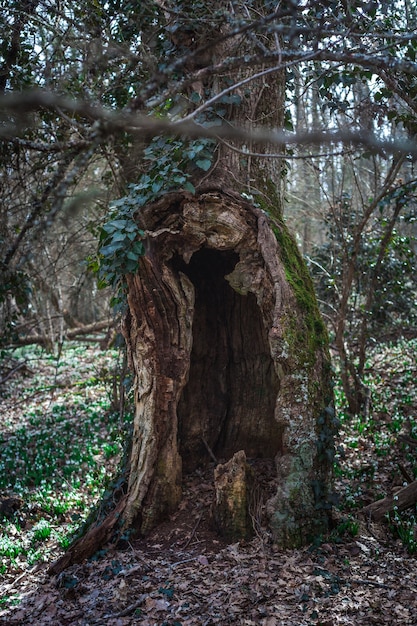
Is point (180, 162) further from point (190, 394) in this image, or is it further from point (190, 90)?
point (190, 394)

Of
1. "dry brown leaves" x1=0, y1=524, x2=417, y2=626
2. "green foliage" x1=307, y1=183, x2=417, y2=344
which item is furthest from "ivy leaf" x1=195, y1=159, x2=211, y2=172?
"green foliage" x1=307, y1=183, x2=417, y2=344

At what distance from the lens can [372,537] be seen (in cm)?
508

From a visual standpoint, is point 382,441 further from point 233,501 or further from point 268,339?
point 233,501

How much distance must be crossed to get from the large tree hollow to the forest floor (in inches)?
19.8

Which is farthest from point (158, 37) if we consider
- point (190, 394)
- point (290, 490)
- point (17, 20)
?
point (290, 490)

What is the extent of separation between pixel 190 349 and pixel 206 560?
1.94m

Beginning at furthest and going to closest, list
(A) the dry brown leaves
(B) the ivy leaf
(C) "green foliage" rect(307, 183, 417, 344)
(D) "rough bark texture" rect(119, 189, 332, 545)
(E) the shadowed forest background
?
A: (C) "green foliage" rect(307, 183, 417, 344)
(B) the ivy leaf
(D) "rough bark texture" rect(119, 189, 332, 545)
(A) the dry brown leaves
(E) the shadowed forest background

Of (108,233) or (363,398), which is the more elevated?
(108,233)

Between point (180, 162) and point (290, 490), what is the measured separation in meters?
3.17

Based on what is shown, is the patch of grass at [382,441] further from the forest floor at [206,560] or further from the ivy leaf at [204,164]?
the ivy leaf at [204,164]

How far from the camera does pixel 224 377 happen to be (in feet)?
21.1

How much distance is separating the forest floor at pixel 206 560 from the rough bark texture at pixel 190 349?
309 millimetres

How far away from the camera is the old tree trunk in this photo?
16.3 feet

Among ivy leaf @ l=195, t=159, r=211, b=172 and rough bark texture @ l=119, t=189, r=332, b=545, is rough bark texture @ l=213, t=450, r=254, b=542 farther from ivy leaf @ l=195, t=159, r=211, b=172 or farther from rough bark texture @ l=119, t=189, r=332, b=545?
ivy leaf @ l=195, t=159, r=211, b=172
